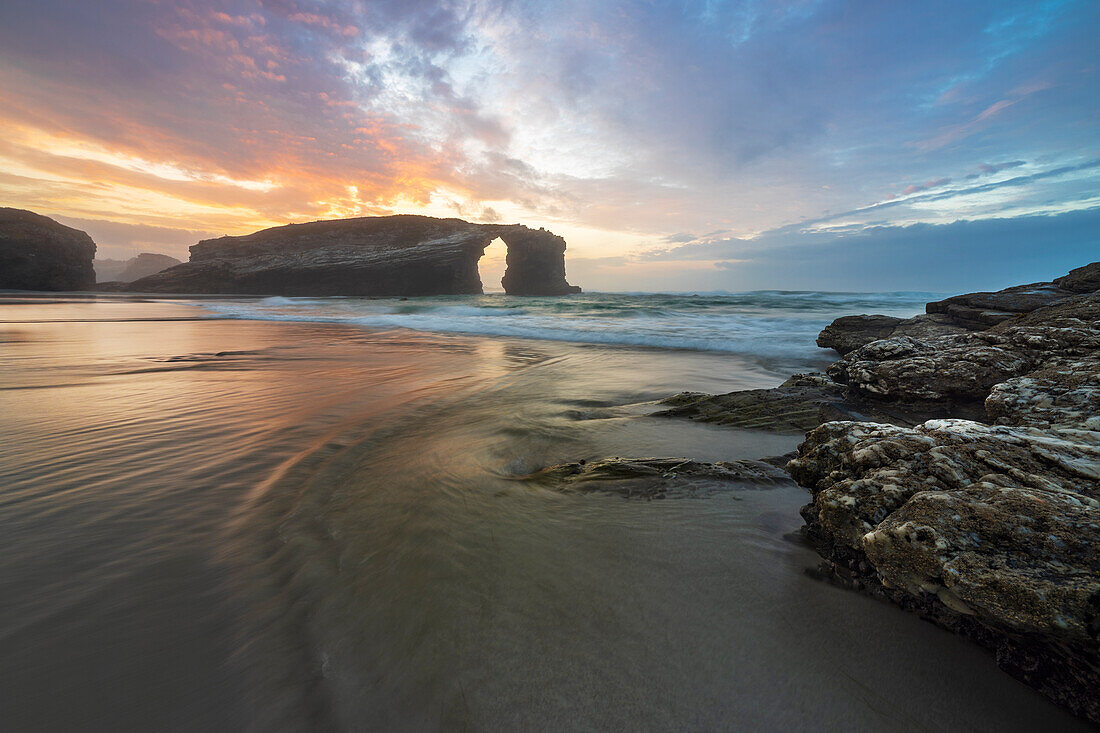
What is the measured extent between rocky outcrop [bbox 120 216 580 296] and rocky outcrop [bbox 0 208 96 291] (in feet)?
22.6

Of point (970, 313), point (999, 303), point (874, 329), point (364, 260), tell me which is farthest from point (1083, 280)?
point (364, 260)

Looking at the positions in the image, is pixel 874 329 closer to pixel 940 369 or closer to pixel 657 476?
pixel 940 369

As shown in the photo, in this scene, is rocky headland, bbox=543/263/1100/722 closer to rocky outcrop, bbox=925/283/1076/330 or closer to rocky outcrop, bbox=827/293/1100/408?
rocky outcrop, bbox=827/293/1100/408

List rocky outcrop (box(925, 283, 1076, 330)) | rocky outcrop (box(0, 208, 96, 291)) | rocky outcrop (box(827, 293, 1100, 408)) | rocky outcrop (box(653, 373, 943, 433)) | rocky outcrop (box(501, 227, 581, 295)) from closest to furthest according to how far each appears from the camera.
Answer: rocky outcrop (box(827, 293, 1100, 408)) < rocky outcrop (box(653, 373, 943, 433)) < rocky outcrop (box(925, 283, 1076, 330)) < rocky outcrop (box(0, 208, 96, 291)) < rocky outcrop (box(501, 227, 581, 295))

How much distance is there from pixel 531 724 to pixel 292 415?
3229 mm

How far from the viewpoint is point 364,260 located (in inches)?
2194

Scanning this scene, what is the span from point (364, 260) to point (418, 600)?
202 feet

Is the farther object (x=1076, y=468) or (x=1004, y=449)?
(x=1004, y=449)

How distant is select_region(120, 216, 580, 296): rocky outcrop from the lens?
182 ft

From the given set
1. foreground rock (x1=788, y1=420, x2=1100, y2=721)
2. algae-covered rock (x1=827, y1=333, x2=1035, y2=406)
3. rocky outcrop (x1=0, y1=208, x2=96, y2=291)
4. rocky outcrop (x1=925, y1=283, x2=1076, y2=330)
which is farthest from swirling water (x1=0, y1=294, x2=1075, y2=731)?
rocky outcrop (x1=0, y1=208, x2=96, y2=291)

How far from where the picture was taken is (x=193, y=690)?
3.54 ft

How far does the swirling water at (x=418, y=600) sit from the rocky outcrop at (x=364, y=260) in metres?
55.5

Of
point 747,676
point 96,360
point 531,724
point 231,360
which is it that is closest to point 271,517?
point 531,724

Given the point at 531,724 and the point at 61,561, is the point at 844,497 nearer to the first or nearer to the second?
the point at 531,724
